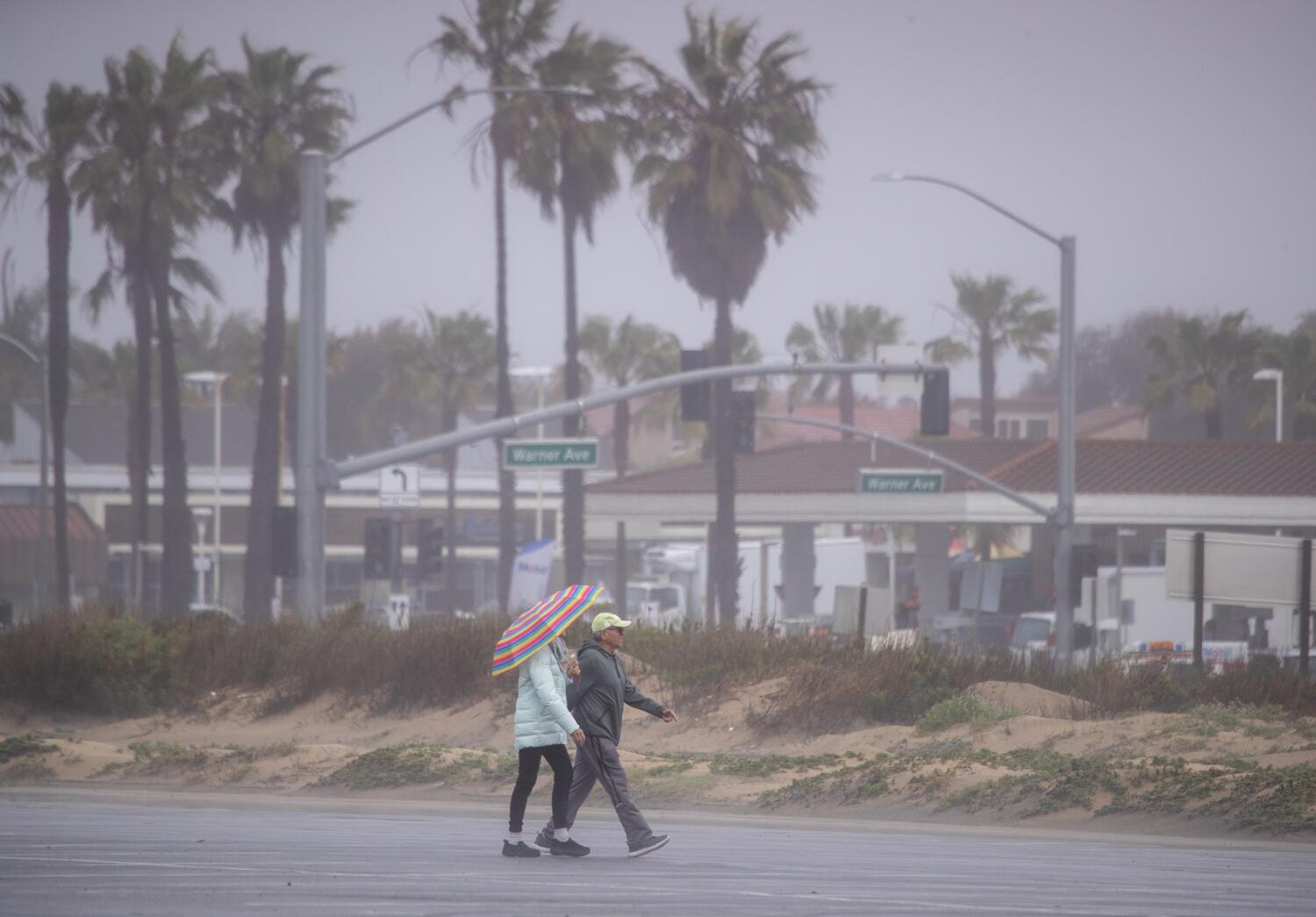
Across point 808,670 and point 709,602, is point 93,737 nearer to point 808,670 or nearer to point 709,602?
point 808,670

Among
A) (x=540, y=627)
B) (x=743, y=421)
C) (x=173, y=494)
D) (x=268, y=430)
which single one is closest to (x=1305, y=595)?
(x=540, y=627)

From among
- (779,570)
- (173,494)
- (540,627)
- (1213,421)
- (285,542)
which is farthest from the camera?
(779,570)

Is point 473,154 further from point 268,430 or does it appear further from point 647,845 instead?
point 647,845

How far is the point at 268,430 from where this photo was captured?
46.0 metres

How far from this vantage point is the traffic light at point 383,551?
26.8 m

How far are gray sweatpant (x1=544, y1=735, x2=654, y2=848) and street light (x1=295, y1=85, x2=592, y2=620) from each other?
40.6 ft

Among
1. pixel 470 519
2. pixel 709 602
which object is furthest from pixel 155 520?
pixel 709 602

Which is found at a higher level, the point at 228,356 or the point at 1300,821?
the point at 228,356

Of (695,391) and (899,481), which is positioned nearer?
(695,391)

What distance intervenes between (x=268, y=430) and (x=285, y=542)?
24096 millimetres

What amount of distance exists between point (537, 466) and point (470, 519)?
43162 millimetres

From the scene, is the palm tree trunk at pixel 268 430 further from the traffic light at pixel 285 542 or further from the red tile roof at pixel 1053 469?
the traffic light at pixel 285 542

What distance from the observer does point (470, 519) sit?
239 feet

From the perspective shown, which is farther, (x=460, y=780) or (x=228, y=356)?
(x=228, y=356)
